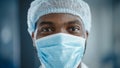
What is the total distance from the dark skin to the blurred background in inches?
26.2

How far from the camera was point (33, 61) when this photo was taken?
1654 mm

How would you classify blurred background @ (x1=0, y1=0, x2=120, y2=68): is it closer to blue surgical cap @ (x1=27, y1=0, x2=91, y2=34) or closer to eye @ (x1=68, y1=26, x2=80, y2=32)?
blue surgical cap @ (x1=27, y1=0, x2=91, y2=34)

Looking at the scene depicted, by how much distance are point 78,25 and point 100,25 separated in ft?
2.79

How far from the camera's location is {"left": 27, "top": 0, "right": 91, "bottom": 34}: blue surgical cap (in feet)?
3.24

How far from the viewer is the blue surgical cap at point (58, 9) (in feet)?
3.24

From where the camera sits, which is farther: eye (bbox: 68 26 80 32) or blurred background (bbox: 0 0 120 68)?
blurred background (bbox: 0 0 120 68)

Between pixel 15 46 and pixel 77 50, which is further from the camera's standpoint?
pixel 15 46

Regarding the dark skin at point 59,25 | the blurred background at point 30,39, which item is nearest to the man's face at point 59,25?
the dark skin at point 59,25

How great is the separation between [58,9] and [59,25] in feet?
0.26

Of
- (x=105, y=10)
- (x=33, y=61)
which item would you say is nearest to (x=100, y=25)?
(x=105, y=10)

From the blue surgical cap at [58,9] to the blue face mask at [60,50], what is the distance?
4.2 inches

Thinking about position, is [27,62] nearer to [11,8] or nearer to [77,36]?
[11,8]

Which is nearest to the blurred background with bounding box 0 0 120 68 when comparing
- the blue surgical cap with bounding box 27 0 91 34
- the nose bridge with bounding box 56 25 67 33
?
the blue surgical cap with bounding box 27 0 91 34

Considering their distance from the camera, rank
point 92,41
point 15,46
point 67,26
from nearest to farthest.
A: point 67,26 < point 15,46 < point 92,41
